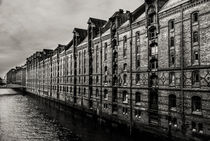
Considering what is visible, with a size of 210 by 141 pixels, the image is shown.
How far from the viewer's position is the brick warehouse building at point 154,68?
23.4 m

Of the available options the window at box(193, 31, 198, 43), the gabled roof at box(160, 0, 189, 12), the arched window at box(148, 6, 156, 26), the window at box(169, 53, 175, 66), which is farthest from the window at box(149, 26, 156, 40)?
the window at box(193, 31, 198, 43)

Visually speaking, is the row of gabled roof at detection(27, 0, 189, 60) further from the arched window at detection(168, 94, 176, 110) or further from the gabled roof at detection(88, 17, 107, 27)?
the arched window at detection(168, 94, 176, 110)

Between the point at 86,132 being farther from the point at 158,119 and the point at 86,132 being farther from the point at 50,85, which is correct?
the point at 50,85

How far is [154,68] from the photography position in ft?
96.0

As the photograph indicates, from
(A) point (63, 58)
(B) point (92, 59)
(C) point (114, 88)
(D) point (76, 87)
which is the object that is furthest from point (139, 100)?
(A) point (63, 58)

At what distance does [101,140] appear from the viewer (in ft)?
93.6

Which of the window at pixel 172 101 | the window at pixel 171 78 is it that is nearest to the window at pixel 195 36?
the window at pixel 171 78

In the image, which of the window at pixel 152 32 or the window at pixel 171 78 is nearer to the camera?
the window at pixel 171 78

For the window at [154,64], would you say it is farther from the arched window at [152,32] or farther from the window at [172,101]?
the window at [172,101]

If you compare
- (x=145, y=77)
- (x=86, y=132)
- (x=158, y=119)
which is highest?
(x=145, y=77)

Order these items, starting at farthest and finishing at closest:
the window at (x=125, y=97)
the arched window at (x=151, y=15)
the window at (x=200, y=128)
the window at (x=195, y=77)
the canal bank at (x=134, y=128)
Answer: the window at (x=125, y=97) < the arched window at (x=151, y=15) < the canal bank at (x=134, y=128) < the window at (x=195, y=77) < the window at (x=200, y=128)

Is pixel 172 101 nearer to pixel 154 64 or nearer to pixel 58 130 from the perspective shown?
pixel 154 64

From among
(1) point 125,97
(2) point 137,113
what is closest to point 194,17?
(2) point 137,113

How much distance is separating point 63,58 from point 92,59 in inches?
823
